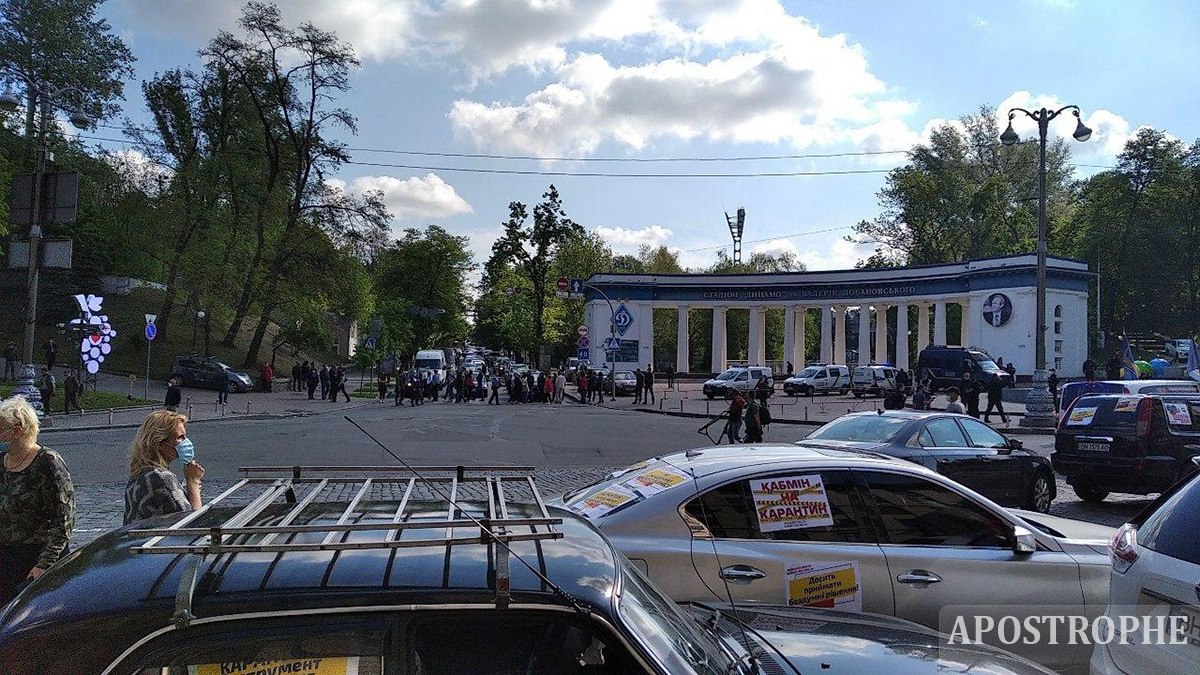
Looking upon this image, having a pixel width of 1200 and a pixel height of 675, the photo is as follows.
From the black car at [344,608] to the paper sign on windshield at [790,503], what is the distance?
2.33m

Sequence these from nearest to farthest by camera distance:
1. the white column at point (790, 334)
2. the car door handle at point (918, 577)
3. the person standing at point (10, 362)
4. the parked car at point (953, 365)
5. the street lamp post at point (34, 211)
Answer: the car door handle at point (918, 577) < the street lamp post at point (34, 211) < the person standing at point (10, 362) < the parked car at point (953, 365) < the white column at point (790, 334)

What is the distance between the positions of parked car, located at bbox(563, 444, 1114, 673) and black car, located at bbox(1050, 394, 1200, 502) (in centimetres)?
782

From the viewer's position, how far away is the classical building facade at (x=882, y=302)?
5234 cm

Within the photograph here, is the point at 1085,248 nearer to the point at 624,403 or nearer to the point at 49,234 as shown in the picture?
the point at 624,403

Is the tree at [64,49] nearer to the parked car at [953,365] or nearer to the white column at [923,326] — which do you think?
the parked car at [953,365]

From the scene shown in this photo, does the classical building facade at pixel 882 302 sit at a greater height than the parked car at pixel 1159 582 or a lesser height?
greater

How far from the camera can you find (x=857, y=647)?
3234mm

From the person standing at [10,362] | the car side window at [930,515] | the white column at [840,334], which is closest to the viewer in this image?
the car side window at [930,515]

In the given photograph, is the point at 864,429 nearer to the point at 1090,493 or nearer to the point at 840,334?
the point at 1090,493

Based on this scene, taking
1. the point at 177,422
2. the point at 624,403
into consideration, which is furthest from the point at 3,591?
the point at 624,403

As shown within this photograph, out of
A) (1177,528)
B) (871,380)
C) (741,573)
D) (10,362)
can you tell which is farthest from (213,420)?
(871,380)

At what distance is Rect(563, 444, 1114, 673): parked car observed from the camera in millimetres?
4875

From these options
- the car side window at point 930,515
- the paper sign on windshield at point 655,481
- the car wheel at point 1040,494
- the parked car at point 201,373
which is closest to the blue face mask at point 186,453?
the paper sign on windshield at point 655,481

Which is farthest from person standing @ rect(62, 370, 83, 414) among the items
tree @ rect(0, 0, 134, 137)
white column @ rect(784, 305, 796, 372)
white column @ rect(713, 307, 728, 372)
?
white column @ rect(784, 305, 796, 372)
